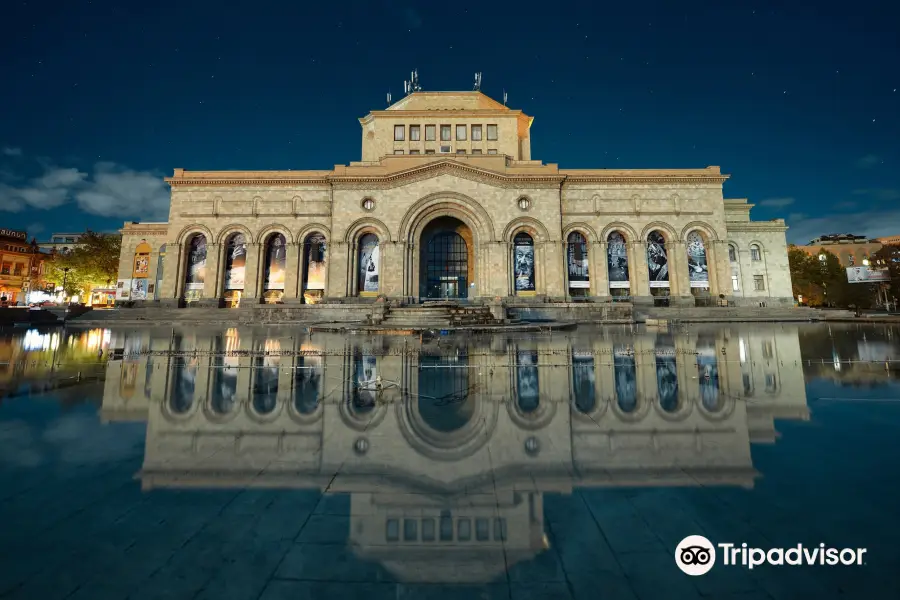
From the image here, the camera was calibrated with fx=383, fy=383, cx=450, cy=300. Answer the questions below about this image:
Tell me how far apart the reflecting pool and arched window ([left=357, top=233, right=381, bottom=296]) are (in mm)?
28744

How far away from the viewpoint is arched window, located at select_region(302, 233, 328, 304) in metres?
35.8

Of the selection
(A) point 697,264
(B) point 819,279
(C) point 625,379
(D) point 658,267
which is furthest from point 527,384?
(B) point 819,279

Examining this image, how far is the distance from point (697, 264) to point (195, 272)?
47.4 m

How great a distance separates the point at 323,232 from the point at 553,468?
3625 cm

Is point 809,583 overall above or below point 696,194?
below

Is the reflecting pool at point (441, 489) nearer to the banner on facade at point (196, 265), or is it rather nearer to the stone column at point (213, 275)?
the stone column at point (213, 275)

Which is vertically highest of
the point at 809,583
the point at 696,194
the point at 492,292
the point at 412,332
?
the point at 696,194

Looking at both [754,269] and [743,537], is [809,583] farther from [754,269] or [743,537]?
[754,269]

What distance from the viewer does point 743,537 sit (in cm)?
218

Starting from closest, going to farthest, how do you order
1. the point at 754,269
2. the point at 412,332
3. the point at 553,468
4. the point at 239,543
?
the point at 239,543
the point at 553,468
the point at 412,332
the point at 754,269

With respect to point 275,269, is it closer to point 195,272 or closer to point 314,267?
point 314,267

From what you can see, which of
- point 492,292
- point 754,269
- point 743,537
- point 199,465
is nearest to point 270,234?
point 492,292

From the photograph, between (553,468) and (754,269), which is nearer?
(553,468)

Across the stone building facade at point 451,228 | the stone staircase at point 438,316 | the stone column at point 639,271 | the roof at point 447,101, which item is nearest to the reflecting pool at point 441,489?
the stone staircase at point 438,316
